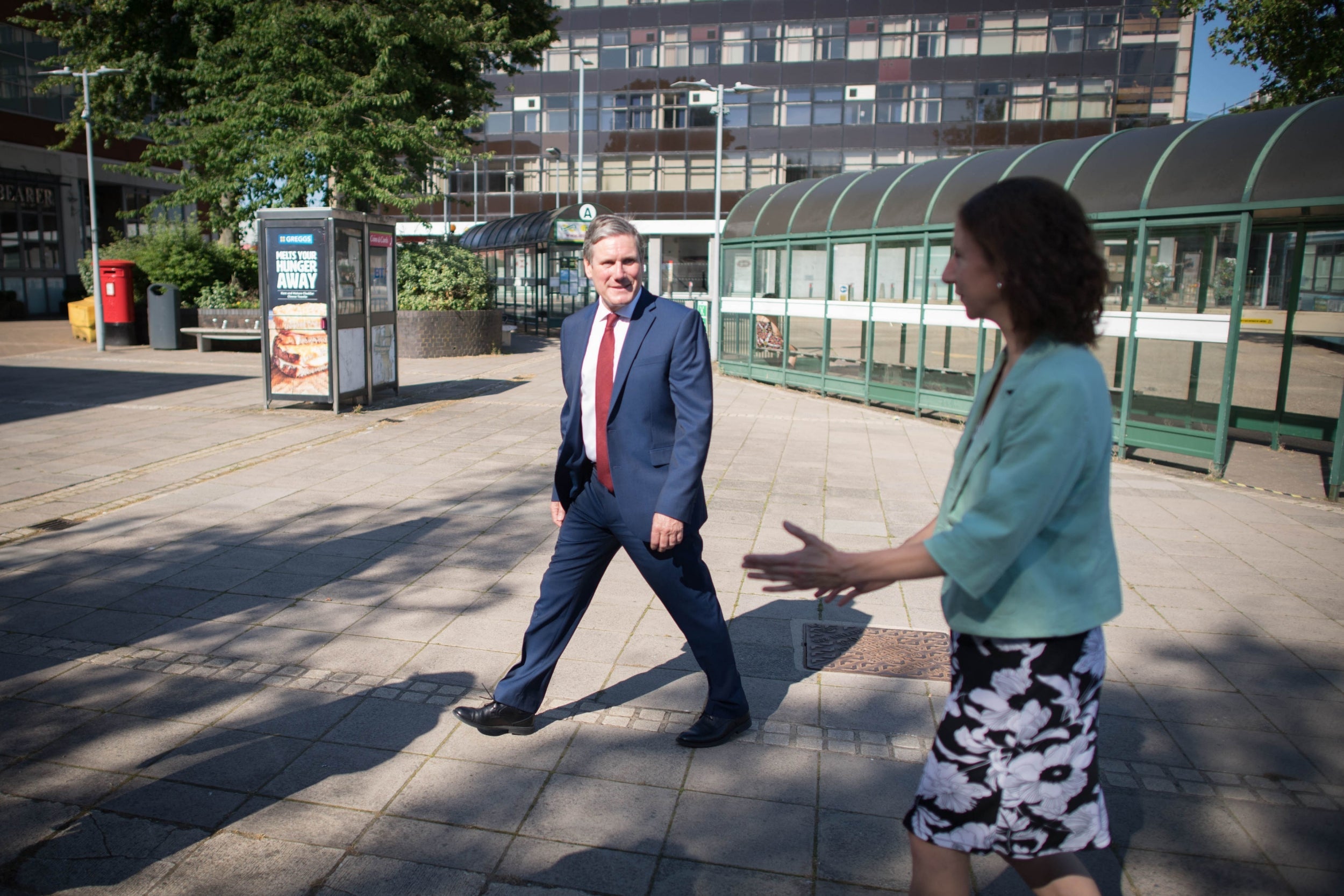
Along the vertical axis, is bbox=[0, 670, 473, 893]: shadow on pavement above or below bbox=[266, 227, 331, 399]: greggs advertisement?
below

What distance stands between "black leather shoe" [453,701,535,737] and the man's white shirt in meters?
0.92

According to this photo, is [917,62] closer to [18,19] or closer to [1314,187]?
[18,19]

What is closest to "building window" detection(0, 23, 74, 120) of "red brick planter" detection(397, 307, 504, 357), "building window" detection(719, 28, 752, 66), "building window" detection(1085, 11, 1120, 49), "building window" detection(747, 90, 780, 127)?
"red brick planter" detection(397, 307, 504, 357)

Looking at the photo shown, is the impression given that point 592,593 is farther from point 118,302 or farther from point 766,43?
point 766,43

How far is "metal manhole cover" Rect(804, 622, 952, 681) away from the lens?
414cm

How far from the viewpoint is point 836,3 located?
143 ft

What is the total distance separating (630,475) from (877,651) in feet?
5.85

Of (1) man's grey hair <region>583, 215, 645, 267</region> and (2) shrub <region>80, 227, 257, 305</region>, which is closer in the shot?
(1) man's grey hair <region>583, 215, 645, 267</region>

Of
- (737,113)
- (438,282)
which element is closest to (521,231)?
(438,282)

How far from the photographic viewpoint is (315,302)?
10672 millimetres

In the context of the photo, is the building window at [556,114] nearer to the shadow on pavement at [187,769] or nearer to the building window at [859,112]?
the building window at [859,112]

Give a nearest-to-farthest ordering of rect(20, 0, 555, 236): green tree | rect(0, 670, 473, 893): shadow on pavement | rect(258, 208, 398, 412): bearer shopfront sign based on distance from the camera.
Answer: rect(0, 670, 473, 893): shadow on pavement
rect(258, 208, 398, 412): bearer shopfront sign
rect(20, 0, 555, 236): green tree

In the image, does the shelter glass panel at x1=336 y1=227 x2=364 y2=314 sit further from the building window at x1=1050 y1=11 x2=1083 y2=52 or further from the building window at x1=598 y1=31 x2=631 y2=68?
the building window at x1=1050 y1=11 x2=1083 y2=52

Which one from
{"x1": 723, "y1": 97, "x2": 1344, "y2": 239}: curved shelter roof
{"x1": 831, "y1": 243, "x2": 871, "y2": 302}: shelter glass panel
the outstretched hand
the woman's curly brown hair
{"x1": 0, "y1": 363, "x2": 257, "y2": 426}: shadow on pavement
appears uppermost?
{"x1": 723, "y1": 97, "x2": 1344, "y2": 239}: curved shelter roof
